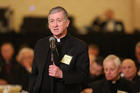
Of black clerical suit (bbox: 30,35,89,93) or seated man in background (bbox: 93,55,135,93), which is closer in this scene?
black clerical suit (bbox: 30,35,89,93)

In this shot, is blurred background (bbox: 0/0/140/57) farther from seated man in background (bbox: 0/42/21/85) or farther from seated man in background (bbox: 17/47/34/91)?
seated man in background (bbox: 0/42/21/85)

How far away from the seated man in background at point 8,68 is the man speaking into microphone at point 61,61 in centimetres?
331

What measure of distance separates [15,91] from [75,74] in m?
1.35

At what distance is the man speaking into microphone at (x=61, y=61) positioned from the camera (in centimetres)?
373

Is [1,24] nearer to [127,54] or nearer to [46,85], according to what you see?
[127,54]

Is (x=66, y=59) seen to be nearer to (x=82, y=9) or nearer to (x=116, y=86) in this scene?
(x=116, y=86)

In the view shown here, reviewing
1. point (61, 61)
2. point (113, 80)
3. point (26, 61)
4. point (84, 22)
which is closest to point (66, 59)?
point (61, 61)

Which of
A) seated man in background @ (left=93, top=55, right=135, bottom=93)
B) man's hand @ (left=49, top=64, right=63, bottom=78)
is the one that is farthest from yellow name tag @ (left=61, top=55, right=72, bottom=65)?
seated man in background @ (left=93, top=55, right=135, bottom=93)

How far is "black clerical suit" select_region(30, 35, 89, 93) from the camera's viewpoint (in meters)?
3.75

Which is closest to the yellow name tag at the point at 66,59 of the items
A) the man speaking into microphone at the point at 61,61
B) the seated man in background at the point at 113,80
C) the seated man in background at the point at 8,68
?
the man speaking into microphone at the point at 61,61

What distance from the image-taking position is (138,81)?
5.71 meters

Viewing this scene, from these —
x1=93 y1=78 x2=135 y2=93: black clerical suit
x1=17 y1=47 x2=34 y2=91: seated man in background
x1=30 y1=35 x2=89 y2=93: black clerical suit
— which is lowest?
x1=17 y1=47 x2=34 y2=91: seated man in background

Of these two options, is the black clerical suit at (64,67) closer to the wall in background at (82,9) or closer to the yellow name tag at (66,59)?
the yellow name tag at (66,59)

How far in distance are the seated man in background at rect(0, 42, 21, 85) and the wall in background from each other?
145 inches
